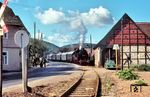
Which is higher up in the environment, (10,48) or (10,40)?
(10,40)

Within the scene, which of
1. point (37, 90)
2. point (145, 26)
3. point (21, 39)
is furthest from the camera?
point (145, 26)

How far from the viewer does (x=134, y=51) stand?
71.3m

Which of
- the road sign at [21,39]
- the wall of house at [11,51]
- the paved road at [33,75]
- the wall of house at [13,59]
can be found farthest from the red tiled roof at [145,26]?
the road sign at [21,39]

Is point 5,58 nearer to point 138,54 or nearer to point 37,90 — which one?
point 138,54

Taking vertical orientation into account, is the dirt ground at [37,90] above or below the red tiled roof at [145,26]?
below

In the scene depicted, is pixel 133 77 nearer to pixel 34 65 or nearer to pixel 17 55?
pixel 17 55

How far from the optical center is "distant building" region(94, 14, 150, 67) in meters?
70.9

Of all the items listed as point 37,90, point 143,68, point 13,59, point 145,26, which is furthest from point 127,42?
point 37,90

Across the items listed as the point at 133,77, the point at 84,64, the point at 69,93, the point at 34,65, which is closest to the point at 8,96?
the point at 69,93

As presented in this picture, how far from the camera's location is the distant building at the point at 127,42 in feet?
233

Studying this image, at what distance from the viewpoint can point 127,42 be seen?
236 feet

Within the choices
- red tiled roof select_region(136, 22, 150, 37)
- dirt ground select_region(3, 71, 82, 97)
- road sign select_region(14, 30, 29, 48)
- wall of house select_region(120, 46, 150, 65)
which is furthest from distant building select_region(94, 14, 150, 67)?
road sign select_region(14, 30, 29, 48)

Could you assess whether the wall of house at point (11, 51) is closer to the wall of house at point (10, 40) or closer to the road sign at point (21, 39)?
the wall of house at point (10, 40)

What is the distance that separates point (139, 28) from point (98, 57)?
26.9ft
